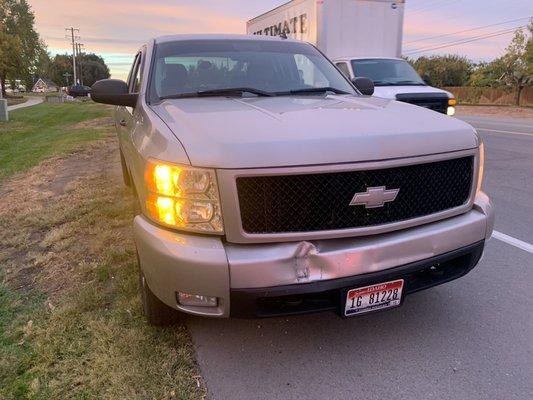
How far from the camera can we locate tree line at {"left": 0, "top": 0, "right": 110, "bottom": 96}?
3170 centimetres

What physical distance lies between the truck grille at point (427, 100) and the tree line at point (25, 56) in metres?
26.2

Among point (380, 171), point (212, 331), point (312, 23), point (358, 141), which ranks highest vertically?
point (312, 23)

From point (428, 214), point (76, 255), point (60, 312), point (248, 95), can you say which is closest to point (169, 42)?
point (248, 95)

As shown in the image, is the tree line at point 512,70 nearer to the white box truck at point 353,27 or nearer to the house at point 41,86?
the white box truck at point 353,27

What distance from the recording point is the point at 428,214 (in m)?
2.82

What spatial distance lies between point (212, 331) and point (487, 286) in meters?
2.08

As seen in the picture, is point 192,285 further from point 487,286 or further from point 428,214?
point 487,286

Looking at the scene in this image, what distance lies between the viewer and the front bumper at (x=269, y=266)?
240 centimetres

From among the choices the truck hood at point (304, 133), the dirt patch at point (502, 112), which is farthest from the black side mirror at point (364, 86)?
the dirt patch at point (502, 112)

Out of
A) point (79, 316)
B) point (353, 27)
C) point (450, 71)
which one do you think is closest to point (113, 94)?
point (79, 316)

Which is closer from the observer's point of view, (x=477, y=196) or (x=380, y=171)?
(x=380, y=171)

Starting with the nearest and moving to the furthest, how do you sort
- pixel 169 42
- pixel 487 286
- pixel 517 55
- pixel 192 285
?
pixel 192 285
pixel 487 286
pixel 169 42
pixel 517 55

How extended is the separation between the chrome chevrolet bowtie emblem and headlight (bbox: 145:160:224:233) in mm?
708

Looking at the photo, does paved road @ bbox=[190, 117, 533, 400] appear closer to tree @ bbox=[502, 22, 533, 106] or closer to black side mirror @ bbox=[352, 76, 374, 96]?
black side mirror @ bbox=[352, 76, 374, 96]
